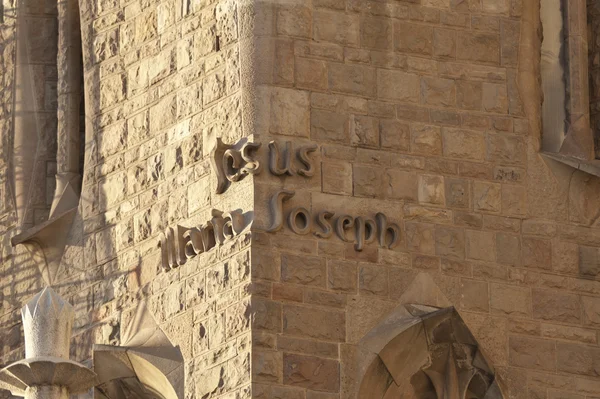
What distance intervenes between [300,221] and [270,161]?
0.51 metres

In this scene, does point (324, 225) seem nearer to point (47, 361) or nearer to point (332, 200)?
point (332, 200)

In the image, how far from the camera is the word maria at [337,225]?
20.2 meters

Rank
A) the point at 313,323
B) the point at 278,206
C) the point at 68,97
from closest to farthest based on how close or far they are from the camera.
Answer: the point at 313,323 < the point at 278,206 < the point at 68,97

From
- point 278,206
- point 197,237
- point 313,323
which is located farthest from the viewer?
point 197,237

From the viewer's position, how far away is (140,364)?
2089 cm

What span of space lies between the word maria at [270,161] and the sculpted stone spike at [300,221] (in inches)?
11.4

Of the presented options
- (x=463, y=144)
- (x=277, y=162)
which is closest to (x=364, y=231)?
(x=277, y=162)

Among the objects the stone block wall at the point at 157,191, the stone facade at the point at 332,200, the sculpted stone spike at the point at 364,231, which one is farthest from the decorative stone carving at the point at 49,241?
the sculpted stone spike at the point at 364,231

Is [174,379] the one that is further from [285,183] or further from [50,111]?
[50,111]

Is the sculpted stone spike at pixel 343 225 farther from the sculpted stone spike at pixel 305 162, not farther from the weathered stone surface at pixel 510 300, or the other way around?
the weathered stone surface at pixel 510 300

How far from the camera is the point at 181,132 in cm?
2122

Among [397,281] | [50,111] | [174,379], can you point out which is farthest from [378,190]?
[50,111]

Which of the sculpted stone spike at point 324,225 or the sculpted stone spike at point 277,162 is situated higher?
the sculpted stone spike at point 277,162

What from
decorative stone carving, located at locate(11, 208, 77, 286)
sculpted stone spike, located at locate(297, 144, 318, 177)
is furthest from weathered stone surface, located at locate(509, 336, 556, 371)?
decorative stone carving, located at locate(11, 208, 77, 286)
